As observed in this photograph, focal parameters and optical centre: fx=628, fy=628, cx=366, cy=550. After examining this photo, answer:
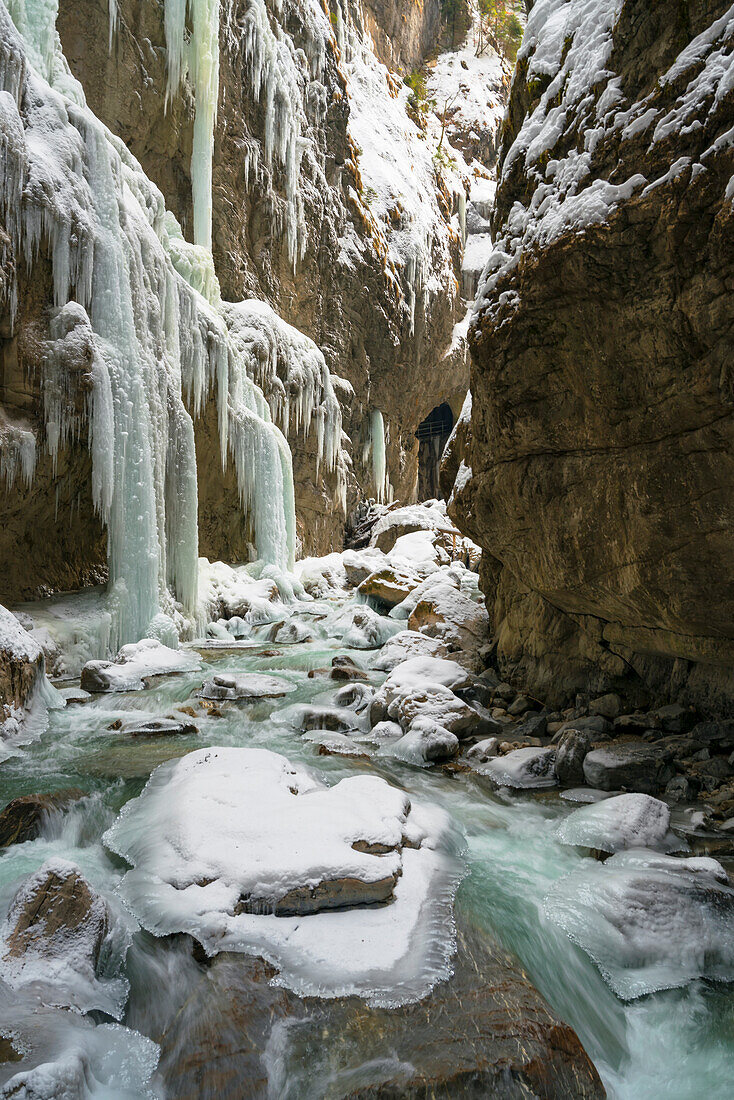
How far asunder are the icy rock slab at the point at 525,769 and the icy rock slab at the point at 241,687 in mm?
2867

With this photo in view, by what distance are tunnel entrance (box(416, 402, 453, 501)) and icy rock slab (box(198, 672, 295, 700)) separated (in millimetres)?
26912

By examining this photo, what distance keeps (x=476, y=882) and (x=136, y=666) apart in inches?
211

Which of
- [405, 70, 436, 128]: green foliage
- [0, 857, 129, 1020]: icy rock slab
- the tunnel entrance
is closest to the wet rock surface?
[0, 857, 129, 1020]: icy rock slab

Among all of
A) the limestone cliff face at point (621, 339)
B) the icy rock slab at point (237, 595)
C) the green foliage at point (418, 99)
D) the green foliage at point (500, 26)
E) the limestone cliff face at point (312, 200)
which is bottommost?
the icy rock slab at point (237, 595)

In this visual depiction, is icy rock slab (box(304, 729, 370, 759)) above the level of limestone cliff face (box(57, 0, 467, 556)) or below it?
below

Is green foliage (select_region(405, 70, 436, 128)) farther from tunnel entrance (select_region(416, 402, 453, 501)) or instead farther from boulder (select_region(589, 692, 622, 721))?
boulder (select_region(589, 692, 622, 721))

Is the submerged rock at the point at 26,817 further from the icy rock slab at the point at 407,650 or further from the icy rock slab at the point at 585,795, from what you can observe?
the icy rock slab at the point at 407,650

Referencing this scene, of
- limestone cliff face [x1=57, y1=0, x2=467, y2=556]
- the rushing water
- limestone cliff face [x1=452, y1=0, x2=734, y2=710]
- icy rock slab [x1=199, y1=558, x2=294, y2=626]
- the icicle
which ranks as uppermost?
limestone cliff face [x1=57, y1=0, x2=467, y2=556]

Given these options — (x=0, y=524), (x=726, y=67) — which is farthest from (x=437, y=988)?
(x=0, y=524)

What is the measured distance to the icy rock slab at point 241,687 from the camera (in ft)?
21.6

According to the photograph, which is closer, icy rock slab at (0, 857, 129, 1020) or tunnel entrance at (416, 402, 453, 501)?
icy rock slab at (0, 857, 129, 1020)

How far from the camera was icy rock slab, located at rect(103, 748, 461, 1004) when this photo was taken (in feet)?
7.53

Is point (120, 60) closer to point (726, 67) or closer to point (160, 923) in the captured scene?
point (726, 67)

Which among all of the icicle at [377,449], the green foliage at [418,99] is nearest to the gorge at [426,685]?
the icicle at [377,449]
